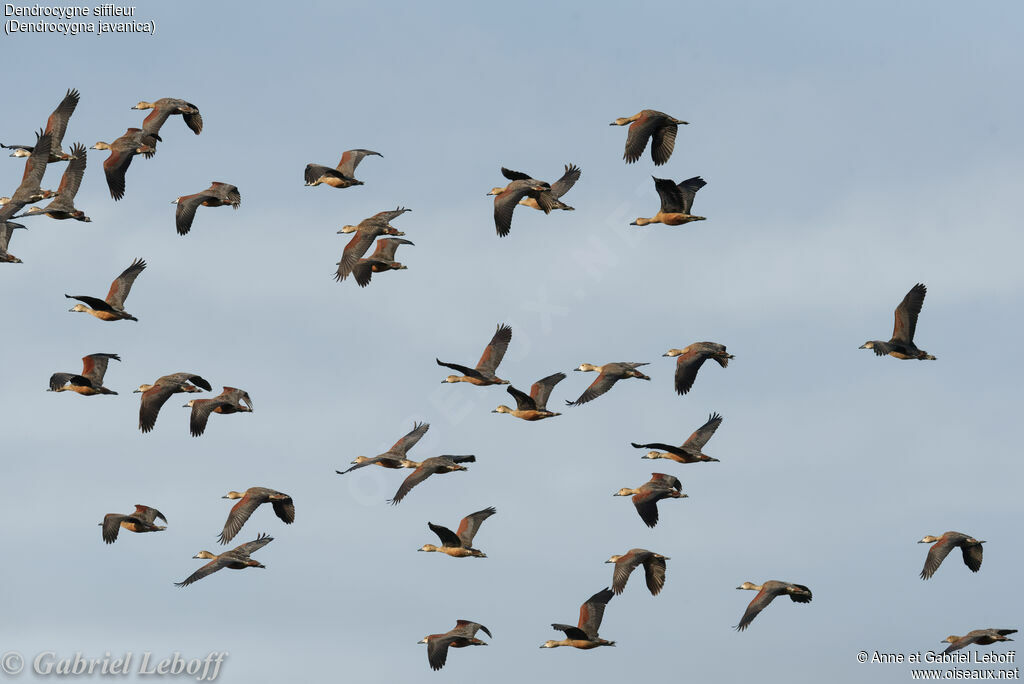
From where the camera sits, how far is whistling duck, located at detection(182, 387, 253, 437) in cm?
4919

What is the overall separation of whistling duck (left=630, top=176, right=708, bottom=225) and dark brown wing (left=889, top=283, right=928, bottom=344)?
742cm

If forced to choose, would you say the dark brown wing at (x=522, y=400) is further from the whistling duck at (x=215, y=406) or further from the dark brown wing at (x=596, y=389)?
the whistling duck at (x=215, y=406)

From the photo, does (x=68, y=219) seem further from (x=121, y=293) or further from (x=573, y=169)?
(x=573, y=169)

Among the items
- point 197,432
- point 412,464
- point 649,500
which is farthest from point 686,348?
point 197,432

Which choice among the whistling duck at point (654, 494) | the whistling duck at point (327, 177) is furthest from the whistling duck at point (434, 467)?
the whistling duck at point (327, 177)

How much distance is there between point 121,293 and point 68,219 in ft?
8.99

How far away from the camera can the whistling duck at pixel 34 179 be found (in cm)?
5291

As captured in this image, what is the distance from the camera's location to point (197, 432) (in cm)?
4925

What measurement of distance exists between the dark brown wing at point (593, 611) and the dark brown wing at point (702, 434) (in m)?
5.72

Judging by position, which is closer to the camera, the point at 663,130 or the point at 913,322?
the point at 663,130

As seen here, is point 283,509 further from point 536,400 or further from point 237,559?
point 536,400

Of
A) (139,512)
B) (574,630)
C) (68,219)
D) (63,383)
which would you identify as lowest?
(574,630)

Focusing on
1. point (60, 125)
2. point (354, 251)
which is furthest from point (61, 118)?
point (354, 251)

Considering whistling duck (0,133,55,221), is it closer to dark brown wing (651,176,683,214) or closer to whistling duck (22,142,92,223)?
whistling duck (22,142,92,223)
